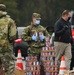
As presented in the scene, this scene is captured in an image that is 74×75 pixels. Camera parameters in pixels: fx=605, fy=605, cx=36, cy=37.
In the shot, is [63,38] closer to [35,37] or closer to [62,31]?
[62,31]

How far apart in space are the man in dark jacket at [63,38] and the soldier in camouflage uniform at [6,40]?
251cm

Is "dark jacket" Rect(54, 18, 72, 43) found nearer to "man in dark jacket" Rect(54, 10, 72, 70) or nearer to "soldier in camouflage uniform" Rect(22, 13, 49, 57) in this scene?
"man in dark jacket" Rect(54, 10, 72, 70)

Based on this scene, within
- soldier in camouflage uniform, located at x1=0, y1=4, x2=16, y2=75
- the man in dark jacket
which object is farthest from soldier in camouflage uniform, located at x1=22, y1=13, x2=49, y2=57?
soldier in camouflage uniform, located at x1=0, y1=4, x2=16, y2=75

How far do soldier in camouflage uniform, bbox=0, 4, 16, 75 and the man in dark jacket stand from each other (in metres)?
2.51

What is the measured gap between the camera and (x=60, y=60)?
A: 620 inches

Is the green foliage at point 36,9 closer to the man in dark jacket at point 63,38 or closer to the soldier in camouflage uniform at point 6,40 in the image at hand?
the man in dark jacket at point 63,38

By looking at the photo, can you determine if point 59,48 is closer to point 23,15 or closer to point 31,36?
point 31,36

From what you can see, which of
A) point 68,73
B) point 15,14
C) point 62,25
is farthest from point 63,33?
point 15,14

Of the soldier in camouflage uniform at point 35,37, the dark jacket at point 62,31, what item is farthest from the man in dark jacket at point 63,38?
the soldier in camouflage uniform at point 35,37

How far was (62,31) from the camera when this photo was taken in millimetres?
15398

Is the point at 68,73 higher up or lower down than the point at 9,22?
lower down

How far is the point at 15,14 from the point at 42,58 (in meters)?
44.3

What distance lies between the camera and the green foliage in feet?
197

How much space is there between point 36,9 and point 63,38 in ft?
156
